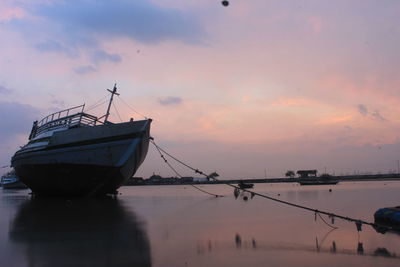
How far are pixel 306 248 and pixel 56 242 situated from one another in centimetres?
736

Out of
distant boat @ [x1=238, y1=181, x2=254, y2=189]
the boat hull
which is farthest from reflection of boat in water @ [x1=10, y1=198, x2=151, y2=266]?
distant boat @ [x1=238, y1=181, x2=254, y2=189]

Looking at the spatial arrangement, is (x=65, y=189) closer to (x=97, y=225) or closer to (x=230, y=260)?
(x=97, y=225)

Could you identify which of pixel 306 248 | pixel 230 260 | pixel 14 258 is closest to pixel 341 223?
pixel 306 248

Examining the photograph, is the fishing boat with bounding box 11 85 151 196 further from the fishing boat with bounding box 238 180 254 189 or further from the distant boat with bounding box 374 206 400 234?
the fishing boat with bounding box 238 180 254 189

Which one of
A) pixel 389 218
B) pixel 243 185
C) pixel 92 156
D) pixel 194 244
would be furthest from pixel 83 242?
pixel 243 185

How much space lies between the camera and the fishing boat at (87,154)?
25438 millimetres

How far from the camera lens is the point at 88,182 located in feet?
88.0

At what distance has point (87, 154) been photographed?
2534cm

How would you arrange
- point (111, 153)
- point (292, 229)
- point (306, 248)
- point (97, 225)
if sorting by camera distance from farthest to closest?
Result: point (111, 153) < point (97, 225) < point (292, 229) < point (306, 248)

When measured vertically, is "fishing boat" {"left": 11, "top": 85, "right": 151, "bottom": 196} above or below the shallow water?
above

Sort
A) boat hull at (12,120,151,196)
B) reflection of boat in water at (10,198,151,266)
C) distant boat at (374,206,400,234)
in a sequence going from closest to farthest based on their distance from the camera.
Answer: reflection of boat in water at (10,198,151,266)
distant boat at (374,206,400,234)
boat hull at (12,120,151,196)

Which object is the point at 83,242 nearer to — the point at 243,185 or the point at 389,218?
the point at 389,218

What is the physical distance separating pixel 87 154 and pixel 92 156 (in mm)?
408

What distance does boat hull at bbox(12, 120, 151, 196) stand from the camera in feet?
83.4
